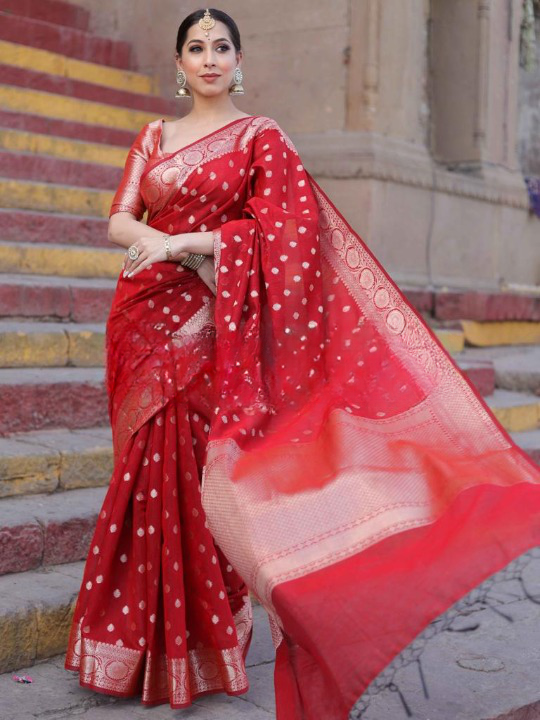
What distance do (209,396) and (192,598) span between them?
52 cm

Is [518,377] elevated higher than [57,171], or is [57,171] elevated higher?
[57,171]

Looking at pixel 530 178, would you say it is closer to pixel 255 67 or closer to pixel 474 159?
pixel 474 159

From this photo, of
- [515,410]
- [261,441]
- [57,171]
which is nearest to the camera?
[261,441]

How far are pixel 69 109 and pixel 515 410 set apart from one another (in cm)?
301

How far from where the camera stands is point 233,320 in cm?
277

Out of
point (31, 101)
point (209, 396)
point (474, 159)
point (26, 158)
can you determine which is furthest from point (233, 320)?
point (474, 159)


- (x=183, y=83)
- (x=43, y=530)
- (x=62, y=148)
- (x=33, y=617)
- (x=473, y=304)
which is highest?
(x=183, y=83)

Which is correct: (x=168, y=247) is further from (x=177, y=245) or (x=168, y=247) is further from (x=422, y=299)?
(x=422, y=299)

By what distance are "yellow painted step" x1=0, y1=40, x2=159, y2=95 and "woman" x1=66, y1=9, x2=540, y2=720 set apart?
3.96 m

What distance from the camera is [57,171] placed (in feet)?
19.2

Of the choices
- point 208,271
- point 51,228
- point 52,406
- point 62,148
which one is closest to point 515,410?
point 51,228

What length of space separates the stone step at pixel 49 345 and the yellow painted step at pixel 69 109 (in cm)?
203

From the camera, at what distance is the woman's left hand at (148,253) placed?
2783mm

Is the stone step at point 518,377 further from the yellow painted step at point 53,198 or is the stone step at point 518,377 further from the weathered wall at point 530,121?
the weathered wall at point 530,121
